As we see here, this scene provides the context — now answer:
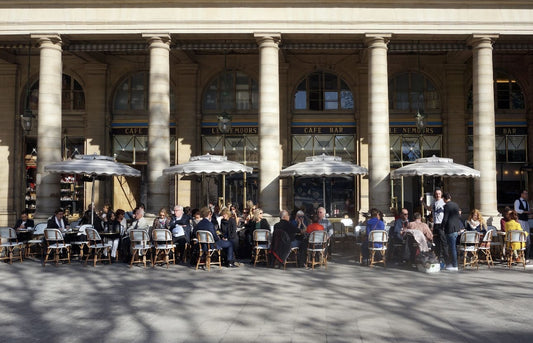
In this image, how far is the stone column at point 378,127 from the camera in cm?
1554

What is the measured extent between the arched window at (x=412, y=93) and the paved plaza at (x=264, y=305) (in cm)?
1088

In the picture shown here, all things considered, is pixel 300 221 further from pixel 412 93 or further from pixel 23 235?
pixel 412 93

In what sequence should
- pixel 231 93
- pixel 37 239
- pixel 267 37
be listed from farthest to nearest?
pixel 231 93 → pixel 267 37 → pixel 37 239

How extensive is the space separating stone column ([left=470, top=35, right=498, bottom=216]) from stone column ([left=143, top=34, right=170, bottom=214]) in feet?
34.5

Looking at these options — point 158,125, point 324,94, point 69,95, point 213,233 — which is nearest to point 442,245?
point 213,233

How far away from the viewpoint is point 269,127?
51.6 feet

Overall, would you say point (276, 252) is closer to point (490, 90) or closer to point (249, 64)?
point (490, 90)

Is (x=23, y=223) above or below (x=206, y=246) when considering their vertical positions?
above

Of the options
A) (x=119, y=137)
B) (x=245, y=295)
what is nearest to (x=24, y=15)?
(x=119, y=137)

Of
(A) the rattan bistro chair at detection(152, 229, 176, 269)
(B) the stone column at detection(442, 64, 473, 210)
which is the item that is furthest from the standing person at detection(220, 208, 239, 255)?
(B) the stone column at detection(442, 64, 473, 210)

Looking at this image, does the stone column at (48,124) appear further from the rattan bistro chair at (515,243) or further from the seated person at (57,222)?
the rattan bistro chair at (515,243)

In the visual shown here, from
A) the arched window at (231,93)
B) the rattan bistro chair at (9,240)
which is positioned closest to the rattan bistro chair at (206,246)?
the rattan bistro chair at (9,240)

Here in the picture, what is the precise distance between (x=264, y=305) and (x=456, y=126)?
1567 cm

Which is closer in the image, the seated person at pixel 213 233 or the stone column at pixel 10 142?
the seated person at pixel 213 233
